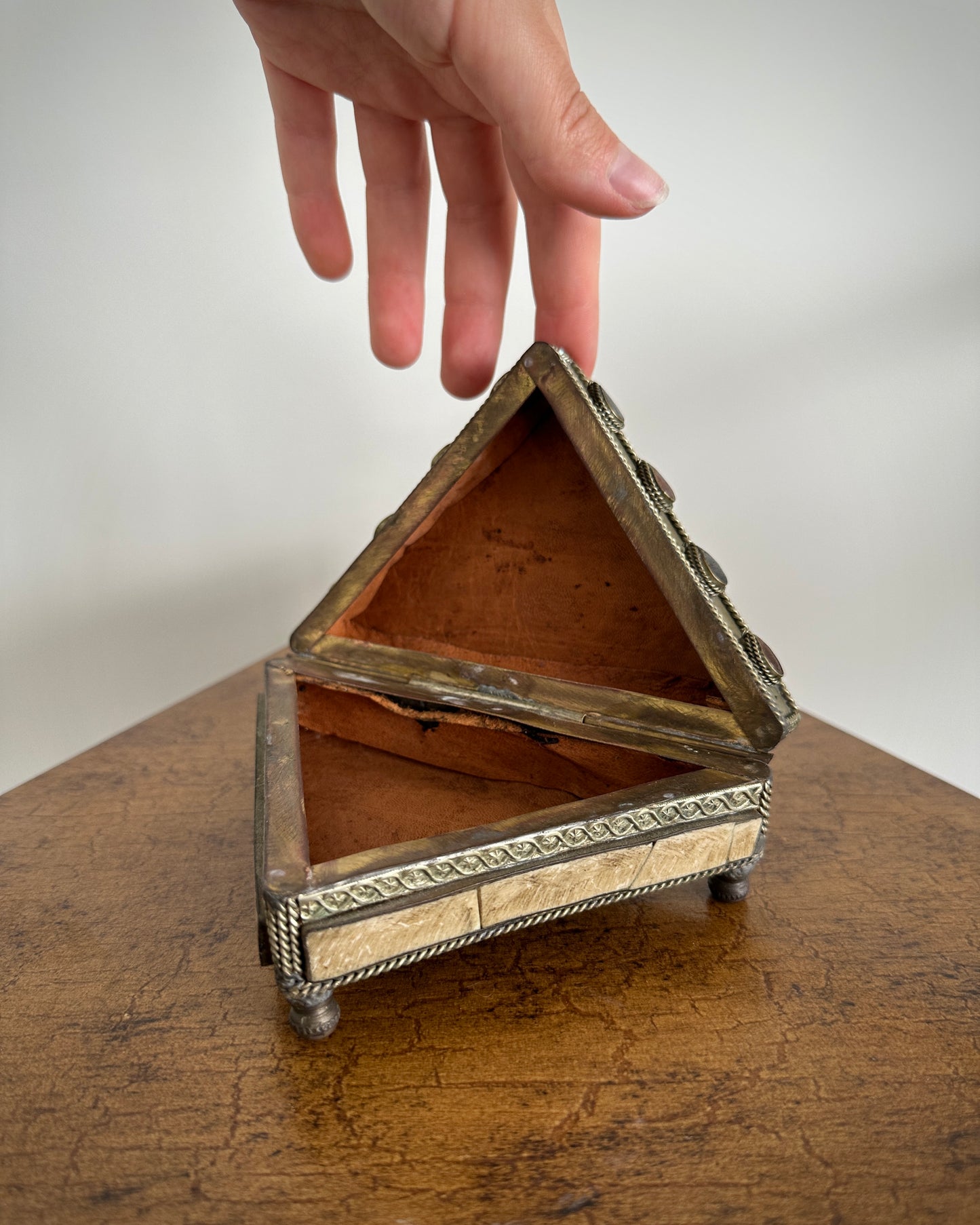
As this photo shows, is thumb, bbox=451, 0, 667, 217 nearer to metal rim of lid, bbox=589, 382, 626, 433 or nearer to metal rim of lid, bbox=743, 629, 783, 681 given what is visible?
metal rim of lid, bbox=589, 382, 626, 433

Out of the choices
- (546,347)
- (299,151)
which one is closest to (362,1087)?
(546,347)

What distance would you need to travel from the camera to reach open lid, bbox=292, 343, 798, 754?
114 centimetres

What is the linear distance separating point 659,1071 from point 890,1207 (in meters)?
0.22

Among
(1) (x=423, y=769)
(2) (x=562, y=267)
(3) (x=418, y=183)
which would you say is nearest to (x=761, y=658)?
(1) (x=423, y=769)

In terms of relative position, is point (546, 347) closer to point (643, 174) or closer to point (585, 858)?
point (643, 174)

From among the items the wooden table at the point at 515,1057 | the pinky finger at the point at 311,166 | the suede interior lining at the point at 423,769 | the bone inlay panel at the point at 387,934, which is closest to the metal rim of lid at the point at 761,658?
the suede interior lining at the point at 423,769

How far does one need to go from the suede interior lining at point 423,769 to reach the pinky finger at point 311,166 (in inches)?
39.1

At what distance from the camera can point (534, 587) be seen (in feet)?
4.54

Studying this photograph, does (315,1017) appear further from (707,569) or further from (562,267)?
(562,267)

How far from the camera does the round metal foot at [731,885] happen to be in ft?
3.63

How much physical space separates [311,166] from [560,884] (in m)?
1.53

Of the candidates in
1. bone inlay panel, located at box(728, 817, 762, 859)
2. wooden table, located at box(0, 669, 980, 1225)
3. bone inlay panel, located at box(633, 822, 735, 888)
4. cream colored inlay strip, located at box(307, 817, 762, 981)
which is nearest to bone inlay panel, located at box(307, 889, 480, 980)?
cream colored inlay strip, located at box(307, 817, 762, 981)

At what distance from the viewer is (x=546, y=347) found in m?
1.25

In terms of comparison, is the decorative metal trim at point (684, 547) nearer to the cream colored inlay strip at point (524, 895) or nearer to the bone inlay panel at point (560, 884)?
the cream colored inlay strip at point (524, 895)
